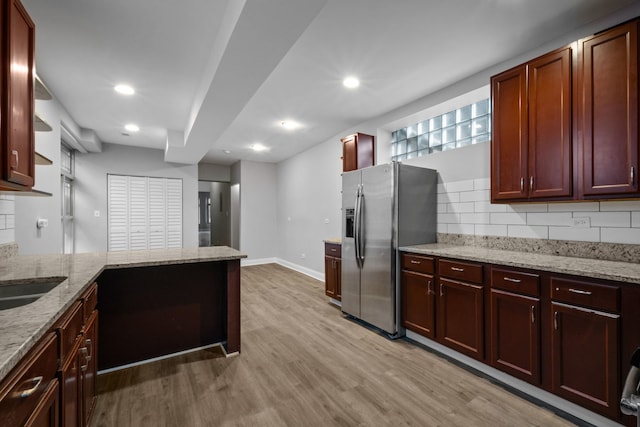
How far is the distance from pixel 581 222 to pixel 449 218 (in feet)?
3.66

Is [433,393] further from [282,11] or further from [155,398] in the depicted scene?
[282,11]

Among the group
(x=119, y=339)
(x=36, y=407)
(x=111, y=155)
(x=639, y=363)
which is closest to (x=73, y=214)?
(x=111, y=155)

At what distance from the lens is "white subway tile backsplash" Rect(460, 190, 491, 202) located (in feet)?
9.31

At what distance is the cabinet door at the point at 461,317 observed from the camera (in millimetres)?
2277

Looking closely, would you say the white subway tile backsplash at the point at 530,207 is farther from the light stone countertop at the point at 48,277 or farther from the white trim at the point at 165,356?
the white trim at the point at 165,356

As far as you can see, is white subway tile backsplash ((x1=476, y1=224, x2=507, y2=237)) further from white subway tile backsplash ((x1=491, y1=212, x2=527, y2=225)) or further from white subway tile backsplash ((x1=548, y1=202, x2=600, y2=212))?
white subway tile backsplash ((x1=548, y1=202, x2=600, y2=212))

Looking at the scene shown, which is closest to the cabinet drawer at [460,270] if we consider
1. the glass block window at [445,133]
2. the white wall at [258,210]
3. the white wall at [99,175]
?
the glass block window at [445,133]

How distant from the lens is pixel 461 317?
241 cm

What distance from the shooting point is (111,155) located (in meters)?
5.66

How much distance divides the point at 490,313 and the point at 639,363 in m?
1.54

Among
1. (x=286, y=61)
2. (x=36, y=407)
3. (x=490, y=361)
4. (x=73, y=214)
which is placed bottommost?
(x=490, y=361)

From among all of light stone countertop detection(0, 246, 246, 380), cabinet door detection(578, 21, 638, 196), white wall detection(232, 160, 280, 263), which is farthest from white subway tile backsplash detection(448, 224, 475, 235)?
white wall detection(232, 160, 280, 263)

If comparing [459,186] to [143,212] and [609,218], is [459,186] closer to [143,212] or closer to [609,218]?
[609,218]

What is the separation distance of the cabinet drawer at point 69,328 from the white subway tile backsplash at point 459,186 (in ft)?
10.6
